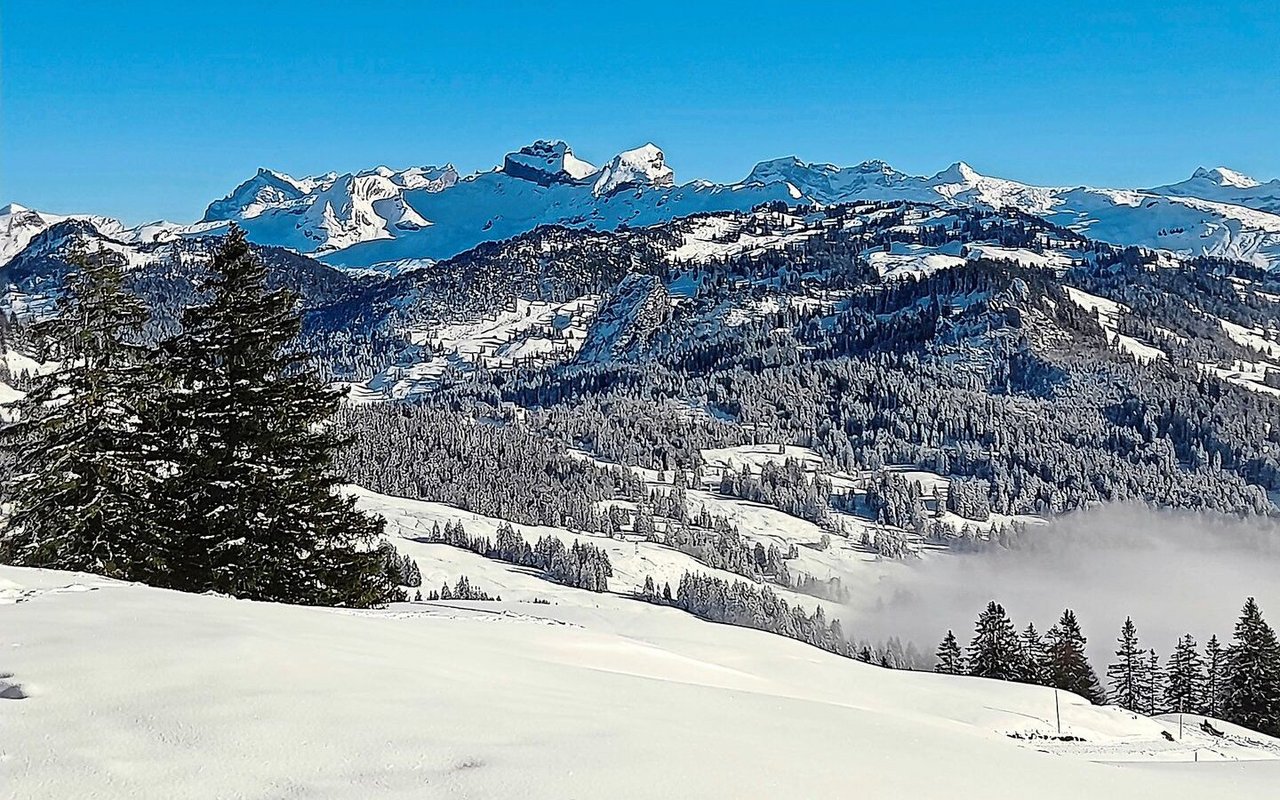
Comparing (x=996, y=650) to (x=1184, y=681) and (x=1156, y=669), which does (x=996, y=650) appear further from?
(x=1156, y=669)

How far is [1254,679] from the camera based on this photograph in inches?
2130

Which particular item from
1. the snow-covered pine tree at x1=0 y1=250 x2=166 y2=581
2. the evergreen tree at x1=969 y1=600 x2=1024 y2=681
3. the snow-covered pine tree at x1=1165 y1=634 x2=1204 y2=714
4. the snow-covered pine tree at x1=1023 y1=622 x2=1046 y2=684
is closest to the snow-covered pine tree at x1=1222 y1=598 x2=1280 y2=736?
the snow-covered pine tree at x1=1165 y1=634 x2=1204 y2=714

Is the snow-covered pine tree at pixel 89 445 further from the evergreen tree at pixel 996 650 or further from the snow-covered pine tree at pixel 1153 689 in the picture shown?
the snow-covered pine tree at pixel 1153 689

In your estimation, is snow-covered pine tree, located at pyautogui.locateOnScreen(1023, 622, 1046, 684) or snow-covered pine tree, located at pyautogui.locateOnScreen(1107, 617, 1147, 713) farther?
snow-covered pine tree, located at pyautogui.locateOnScreen(1107, 617, 1147, 713)

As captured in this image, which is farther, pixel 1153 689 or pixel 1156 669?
pixel 1153 689

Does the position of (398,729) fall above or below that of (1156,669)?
above

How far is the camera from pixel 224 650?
895 cm

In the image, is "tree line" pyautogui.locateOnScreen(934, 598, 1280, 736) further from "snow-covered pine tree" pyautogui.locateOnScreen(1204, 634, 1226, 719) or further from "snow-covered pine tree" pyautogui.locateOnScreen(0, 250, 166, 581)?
"snow-covered pine tree" pyautogui.locateOnScreen(0, 250, 166, 581)

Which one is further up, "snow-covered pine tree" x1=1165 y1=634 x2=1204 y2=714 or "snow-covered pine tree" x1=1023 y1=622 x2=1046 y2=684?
"snow-covered pine tree" x1=1023 y1=622 x2=1046 y2=684

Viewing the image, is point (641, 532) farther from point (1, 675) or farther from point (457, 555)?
point (1, 675)

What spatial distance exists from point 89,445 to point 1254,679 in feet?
201

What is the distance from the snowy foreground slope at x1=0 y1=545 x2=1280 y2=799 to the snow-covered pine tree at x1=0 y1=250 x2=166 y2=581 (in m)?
10.4

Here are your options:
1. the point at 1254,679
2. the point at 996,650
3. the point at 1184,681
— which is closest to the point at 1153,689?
the point at 1184,681

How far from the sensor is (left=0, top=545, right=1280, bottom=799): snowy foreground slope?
622 centimetres
